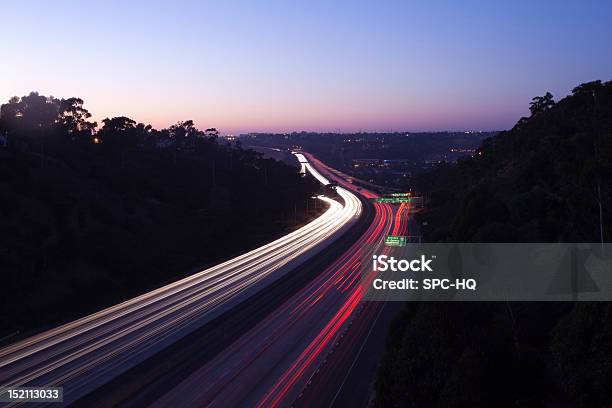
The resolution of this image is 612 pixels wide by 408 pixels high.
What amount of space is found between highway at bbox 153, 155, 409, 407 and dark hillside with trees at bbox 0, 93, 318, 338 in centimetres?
1053

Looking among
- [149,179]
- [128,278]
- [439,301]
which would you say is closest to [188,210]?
[149,179]

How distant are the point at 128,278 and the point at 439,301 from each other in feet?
84.7

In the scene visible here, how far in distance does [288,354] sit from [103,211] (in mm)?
29942

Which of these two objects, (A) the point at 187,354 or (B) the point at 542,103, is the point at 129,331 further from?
(B) the point at 542,103

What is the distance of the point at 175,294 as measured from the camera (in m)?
31.3

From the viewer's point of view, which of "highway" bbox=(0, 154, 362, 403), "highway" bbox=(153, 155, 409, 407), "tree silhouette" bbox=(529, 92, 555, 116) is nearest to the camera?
"highway" bbox=(153, 155, 409, 407)

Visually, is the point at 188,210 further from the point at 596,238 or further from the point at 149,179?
the point at 596,238

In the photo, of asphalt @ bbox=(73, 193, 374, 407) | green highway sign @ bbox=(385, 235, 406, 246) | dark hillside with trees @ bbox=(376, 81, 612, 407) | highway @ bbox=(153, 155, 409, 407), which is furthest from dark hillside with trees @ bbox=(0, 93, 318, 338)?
dark hillside with trees @ bbox=(376, 81, 612, 407)

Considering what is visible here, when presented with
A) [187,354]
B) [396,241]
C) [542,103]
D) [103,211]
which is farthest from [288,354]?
[542,103]

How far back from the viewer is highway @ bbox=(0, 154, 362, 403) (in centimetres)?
1920

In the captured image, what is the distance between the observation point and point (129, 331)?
79.7 feet

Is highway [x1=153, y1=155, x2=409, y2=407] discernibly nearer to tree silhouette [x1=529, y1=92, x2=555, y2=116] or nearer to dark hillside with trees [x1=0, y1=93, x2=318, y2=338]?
dark hillside with trees [x1=0, y1=93, x2=318, y2=338]

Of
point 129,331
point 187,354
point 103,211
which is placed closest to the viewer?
point 187,354

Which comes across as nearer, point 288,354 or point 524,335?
point 524,335
